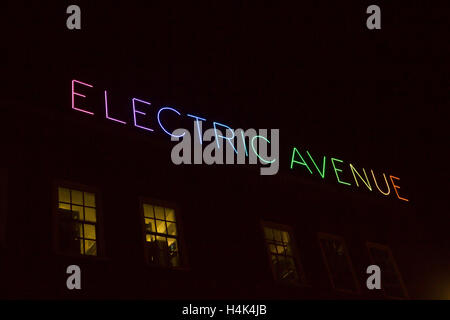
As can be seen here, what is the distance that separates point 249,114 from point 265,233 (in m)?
4.31

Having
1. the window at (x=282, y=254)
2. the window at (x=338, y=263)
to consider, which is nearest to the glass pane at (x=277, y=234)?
the window at (x=282, y=254)

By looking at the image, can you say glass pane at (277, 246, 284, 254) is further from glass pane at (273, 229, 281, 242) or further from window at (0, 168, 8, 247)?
window at (0, 168, 8, 247)

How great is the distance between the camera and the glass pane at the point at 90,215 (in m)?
11.9

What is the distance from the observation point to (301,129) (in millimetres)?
18344

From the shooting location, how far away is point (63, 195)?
11.9 metres

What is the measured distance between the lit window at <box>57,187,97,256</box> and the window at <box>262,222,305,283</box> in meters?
4.80

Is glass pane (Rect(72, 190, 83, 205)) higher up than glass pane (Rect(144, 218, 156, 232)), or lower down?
higher up

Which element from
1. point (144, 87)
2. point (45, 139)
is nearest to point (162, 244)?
point (45, 139)

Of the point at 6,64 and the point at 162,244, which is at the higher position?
the point at 6,64

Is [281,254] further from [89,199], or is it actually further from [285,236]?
[89,199]

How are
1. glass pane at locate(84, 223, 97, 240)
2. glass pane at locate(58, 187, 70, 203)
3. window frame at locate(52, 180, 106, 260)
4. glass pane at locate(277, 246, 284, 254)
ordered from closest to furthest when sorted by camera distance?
window frame at locate(52, 180, 106, 260), glass pane at locate(84, 223, 97, 240), glass pane at locate(58, 187, 70, 203), glass pane at locate(277, 246, 284, 254)

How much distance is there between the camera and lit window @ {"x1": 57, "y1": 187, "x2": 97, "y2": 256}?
444 inches

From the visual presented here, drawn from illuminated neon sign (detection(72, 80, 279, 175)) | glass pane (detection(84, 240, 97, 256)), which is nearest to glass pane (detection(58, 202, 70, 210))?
glass pane (detection(84, 240, 97, 256))

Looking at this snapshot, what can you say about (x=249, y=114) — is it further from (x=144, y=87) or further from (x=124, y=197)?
(x=124, y=197)
